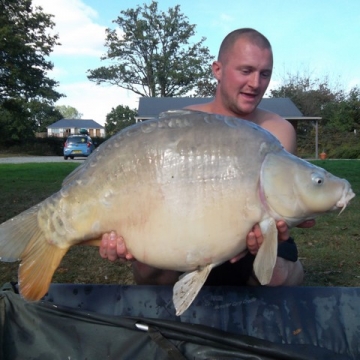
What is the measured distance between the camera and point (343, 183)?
1182 mm

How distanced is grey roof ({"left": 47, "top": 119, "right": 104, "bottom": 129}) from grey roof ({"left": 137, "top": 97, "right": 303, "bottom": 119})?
2582cm

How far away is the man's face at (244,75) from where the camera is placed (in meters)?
1.73

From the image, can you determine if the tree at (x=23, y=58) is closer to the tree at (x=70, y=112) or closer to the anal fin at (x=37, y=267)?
the anal fin at (x=37, y=267)

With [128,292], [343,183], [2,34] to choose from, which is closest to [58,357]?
[128,292]

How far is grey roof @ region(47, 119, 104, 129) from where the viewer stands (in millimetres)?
46688

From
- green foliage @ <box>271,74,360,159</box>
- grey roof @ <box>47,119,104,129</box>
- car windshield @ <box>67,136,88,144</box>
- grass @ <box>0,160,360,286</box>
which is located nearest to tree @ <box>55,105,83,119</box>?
grey roof @ <box>47,119,104,129</box>

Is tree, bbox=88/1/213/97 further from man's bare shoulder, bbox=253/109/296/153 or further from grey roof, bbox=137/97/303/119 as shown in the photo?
man's bare shoulder, bbox=253/109/296/153

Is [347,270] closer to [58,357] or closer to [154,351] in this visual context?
[154,351]

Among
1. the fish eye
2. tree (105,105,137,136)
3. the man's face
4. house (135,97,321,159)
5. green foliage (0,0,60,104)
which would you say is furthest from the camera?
tree (105,105,137,136)

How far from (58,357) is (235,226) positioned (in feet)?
2.72

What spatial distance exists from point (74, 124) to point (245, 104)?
158ft

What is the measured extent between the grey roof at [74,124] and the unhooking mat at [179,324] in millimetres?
44766

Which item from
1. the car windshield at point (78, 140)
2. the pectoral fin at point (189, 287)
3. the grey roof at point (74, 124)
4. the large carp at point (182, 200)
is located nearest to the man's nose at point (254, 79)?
the large carp at point (182, 200)

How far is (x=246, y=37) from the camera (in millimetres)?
1751
